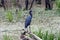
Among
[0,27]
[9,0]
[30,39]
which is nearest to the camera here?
[30,39]

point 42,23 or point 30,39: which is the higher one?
point 30,39

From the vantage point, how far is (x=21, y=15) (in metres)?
13.0

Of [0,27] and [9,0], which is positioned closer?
[0,27]

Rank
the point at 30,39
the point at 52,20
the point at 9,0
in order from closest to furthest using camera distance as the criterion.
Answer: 1. the point at 30,39
2. the point at 52,20
3. the point at 9,0

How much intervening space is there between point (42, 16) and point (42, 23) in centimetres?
177

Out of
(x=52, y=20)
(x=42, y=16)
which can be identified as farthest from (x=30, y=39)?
(x=42, y=16)

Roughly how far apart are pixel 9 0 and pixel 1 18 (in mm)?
5385

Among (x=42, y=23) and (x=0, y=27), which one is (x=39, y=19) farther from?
(x=0, y=27)

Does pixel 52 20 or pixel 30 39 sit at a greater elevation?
pixel 30 39

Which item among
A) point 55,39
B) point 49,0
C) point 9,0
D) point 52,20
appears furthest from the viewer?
point 9,0

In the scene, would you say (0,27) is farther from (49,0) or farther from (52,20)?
(49,0)

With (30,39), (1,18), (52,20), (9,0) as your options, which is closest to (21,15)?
(1,18)

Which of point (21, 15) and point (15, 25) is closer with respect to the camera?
point (15, 25)

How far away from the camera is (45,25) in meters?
10.6
